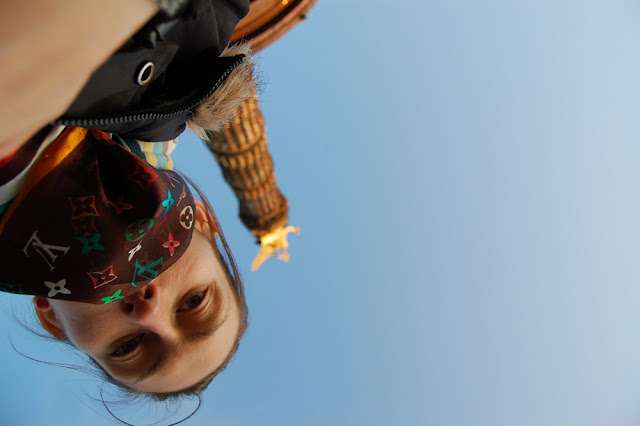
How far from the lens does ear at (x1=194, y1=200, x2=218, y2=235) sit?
2096 mm

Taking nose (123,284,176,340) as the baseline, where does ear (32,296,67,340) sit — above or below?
below

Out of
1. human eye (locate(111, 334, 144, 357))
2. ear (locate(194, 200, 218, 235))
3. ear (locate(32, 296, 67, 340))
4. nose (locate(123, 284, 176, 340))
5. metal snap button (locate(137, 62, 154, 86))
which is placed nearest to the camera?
metal snap button (locate(137, 62, 154, 86))

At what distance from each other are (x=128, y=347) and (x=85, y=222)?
701 millimetres

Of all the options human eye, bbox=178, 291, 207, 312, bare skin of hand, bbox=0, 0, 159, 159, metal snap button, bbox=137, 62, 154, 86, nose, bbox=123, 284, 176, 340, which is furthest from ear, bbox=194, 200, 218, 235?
bare skin of hand, bbox=0, 0, 159, 159

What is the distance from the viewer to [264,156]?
35.5ft

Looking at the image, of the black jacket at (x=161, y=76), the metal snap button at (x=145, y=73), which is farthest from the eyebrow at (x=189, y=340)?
the metal snap button at (x=145, y=73)

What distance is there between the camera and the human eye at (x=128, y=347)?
1697 millimetres

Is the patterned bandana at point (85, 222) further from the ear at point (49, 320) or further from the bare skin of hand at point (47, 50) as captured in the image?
the ear at point (49, 320)

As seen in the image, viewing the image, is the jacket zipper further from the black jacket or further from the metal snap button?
the metal snap button

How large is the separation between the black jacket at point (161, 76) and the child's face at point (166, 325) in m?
0.55

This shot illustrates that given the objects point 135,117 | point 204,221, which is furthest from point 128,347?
point 135,117

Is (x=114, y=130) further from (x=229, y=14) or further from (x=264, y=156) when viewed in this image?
(x=264, y=156)

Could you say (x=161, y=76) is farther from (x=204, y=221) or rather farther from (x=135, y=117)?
(x=204, y=221)

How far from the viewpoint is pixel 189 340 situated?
1.81 meters
